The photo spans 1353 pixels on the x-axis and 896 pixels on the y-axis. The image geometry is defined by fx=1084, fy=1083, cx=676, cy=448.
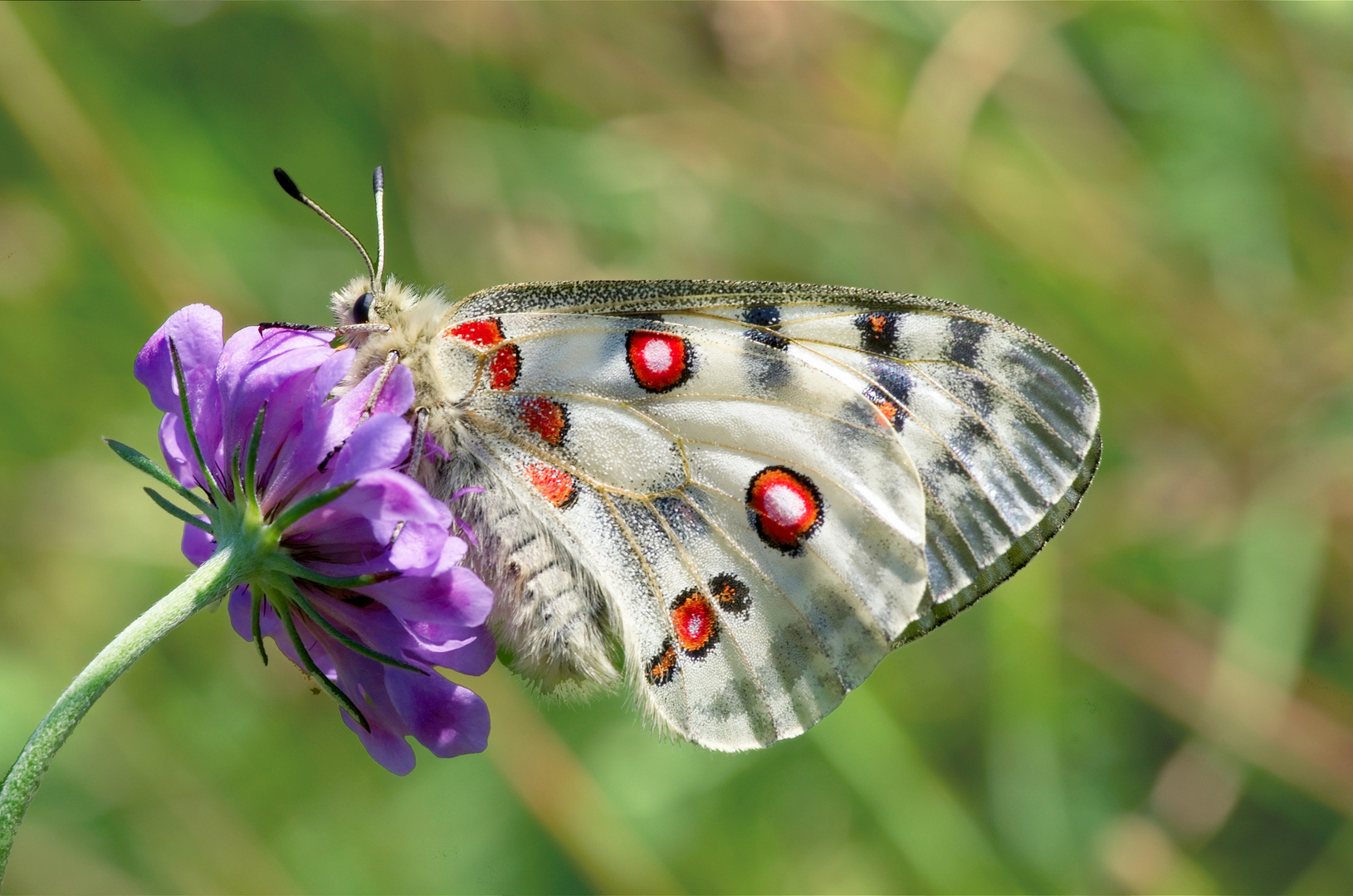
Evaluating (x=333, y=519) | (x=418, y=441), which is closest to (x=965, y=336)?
(x=418, y=441)

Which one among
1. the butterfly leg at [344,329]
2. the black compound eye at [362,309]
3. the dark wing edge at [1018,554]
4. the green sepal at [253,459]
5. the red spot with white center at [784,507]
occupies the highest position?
the black compound eye at [362,309]

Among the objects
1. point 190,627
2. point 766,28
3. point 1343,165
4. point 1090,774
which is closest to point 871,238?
point 766,28

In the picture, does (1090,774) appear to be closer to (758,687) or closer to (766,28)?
(758,687)

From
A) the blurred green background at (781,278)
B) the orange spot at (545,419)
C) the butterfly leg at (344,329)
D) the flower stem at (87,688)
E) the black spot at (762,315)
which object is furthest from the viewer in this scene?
the blurred green background at (781,278)

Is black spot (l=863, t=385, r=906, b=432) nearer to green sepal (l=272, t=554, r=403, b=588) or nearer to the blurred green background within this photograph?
green sepal (l=272, t=554, r=403, b=588)

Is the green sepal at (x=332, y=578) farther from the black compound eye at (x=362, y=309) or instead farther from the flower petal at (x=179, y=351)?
the black compound eye at (x=362, y=309)

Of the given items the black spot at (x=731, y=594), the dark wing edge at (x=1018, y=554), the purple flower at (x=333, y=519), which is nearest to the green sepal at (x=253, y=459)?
the purple flower at (x=333, y=519)

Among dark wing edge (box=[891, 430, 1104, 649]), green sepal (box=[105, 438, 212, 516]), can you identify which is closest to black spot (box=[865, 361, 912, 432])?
dark wing edge (box=[891, 430, 1104, 649])
